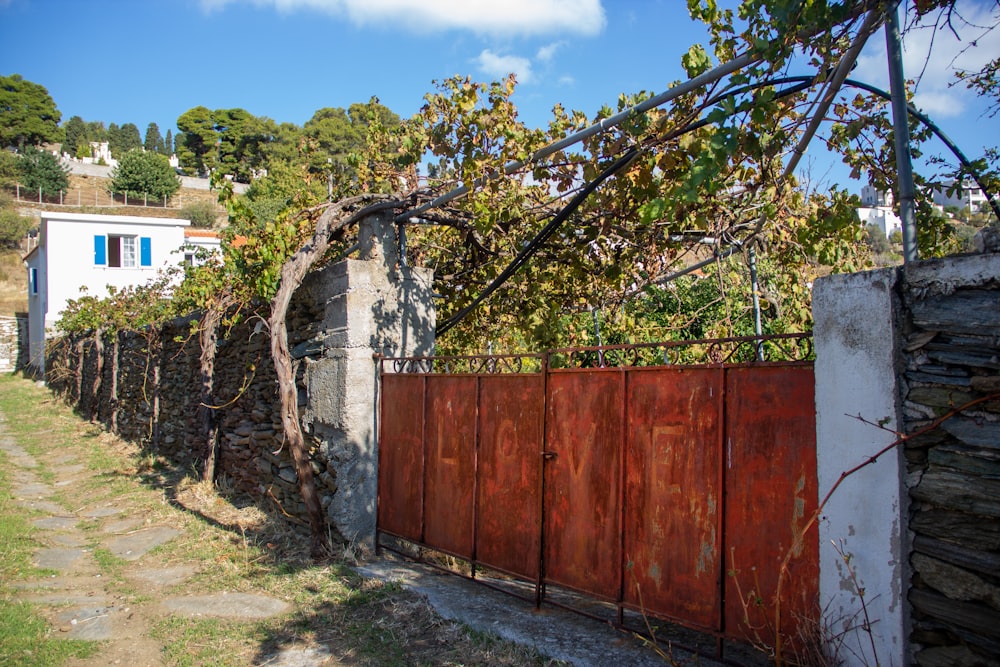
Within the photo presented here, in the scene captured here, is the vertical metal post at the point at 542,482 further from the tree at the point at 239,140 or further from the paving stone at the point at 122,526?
the tree at the point at 239,140

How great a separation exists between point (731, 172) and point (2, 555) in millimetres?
6851

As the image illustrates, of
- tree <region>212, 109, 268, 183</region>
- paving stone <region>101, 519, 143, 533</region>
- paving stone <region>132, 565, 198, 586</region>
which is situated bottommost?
paving stone <region>101, 519, 143, 533</region>

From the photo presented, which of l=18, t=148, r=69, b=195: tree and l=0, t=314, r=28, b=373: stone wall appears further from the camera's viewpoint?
l=18, t=148, r=69, b=195: tree

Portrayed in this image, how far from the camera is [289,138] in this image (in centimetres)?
6281

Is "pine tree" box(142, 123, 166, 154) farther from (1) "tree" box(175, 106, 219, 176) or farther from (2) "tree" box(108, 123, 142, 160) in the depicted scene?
(1) "tree" box(175, 106, 219, 176)

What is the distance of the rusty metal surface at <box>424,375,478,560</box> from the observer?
5.15 meters

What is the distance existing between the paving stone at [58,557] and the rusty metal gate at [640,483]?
127 inches

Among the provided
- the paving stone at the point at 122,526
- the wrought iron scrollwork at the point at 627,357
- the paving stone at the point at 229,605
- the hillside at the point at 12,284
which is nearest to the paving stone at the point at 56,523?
the paving stone at the point at 122,526

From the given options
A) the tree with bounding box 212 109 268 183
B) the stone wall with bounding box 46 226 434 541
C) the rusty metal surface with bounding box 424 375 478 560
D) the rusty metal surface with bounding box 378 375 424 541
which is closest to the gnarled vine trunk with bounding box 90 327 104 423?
the stone wall with bounding box 46 226 434 541

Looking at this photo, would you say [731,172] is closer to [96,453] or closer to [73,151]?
[96,453]

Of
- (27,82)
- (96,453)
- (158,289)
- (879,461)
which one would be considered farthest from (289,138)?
(879,461)

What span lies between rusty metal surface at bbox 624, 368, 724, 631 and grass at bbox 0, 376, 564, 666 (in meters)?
0.80

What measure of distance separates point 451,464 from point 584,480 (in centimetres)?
143

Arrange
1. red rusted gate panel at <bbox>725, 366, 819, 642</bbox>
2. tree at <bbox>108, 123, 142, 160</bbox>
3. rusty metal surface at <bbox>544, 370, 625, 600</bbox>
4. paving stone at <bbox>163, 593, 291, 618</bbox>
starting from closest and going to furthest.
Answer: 1. red rusted gate panel at <bbox>725, 366, 819, 642</bbox>
2. rusty metal surface at <bbox>544, 370, 625, 600</bbox>
3. paving stone at <bbox>163, 593, 291, 618</bbox>
4. tree at <bbox>108, 123, 142, 160</bbox>
